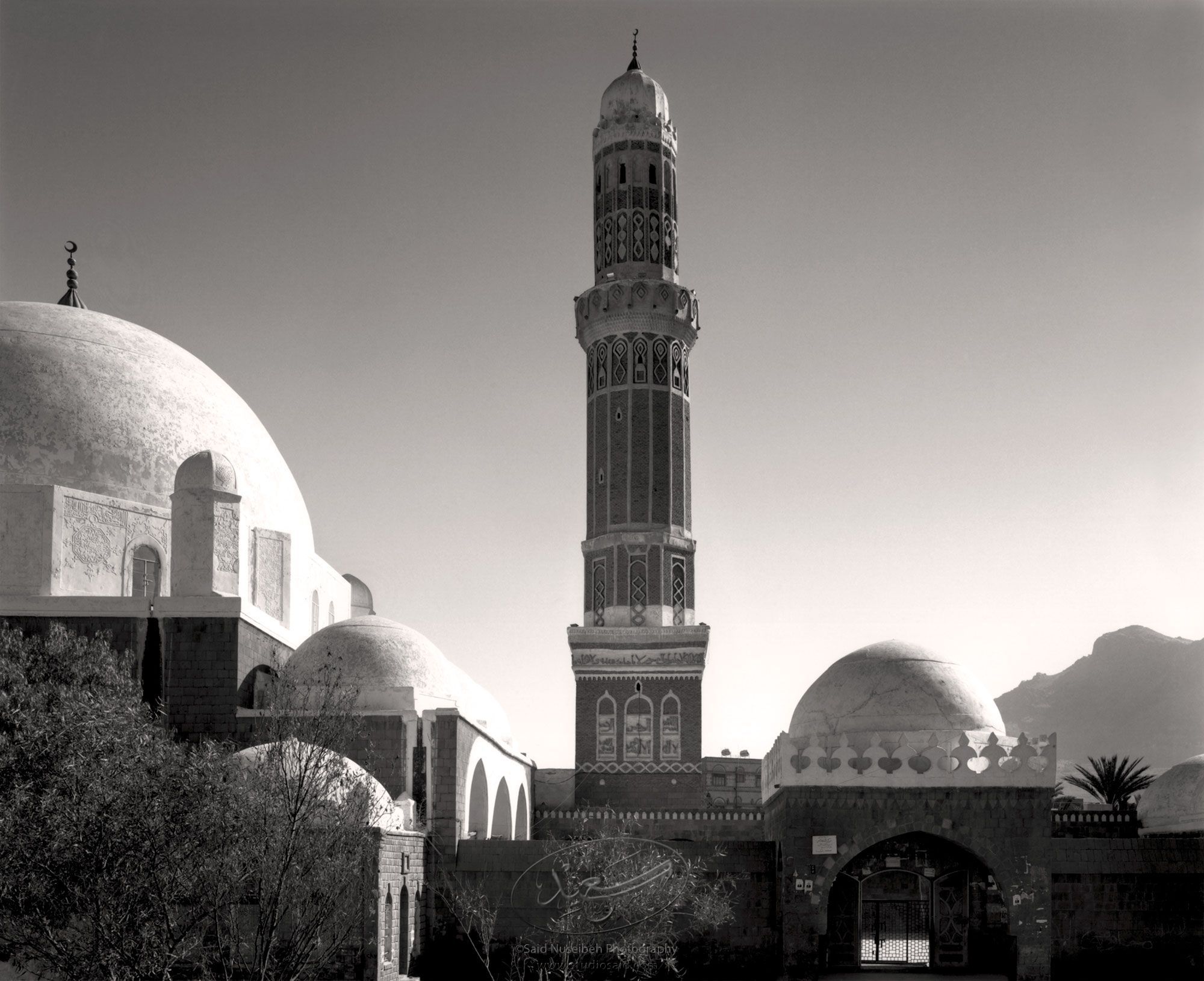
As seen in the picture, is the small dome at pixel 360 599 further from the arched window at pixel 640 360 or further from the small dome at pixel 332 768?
the small dome at pixel 332 768

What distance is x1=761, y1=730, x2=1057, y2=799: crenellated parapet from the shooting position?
19.0m

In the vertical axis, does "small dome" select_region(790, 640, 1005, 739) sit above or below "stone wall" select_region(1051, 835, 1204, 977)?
above

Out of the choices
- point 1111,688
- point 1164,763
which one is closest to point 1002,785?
point 1164,763

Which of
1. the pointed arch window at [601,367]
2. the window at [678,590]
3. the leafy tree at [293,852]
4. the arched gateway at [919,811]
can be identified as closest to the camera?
the leafy tree at [293,852]

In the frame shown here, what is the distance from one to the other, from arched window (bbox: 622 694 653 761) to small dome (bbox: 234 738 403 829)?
581 inches

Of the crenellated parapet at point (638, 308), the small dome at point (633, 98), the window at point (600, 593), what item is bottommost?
the window at point (600, 593)

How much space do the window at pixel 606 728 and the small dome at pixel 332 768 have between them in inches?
579

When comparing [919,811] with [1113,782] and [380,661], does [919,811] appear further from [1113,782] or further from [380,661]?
[1113,782]

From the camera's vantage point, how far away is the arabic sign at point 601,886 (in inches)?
741

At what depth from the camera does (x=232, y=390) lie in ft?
84.7

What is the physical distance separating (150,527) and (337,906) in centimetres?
919

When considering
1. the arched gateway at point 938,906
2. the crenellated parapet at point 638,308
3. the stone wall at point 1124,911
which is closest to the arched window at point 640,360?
the crenellated parapet at point 638,308

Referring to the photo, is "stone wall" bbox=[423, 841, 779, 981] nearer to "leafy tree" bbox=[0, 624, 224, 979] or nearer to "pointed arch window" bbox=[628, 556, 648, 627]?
"leafy tree" bbox=[0, 624, 224, 979]

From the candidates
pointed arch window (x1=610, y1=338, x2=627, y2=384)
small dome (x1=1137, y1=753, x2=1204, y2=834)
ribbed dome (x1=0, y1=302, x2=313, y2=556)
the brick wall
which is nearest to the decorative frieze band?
the brick wall
